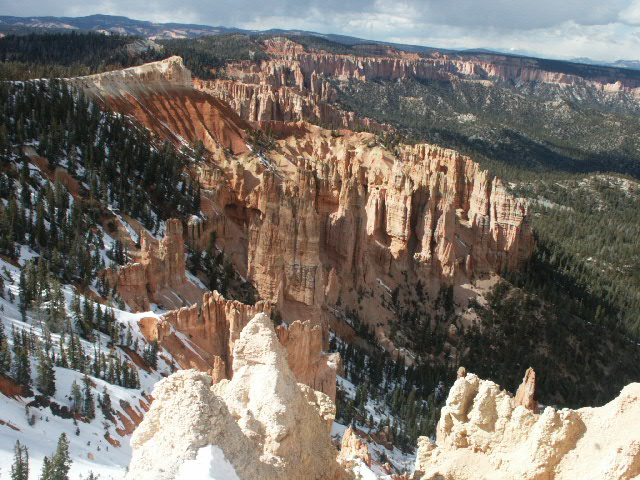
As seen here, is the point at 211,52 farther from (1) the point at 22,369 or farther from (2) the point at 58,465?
(2) the point at 58,465

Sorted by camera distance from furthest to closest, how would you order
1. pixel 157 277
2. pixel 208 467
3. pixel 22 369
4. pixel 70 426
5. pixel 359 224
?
pixel 359 224
pixel 157 277
pixel 22 369
pixel 70 426
pixel 208 467

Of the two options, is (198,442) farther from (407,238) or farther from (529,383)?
(407,238)

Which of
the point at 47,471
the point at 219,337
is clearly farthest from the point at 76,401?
the point at 219,337

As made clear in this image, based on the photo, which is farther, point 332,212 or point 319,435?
point 332,212

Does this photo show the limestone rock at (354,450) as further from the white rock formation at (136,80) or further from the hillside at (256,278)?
the white rock formation at (136,80)

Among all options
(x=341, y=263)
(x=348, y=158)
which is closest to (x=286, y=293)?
(x=341, y=263)

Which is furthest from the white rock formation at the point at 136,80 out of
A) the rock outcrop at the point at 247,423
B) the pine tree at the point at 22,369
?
the rock outcrop at the point at 247,423

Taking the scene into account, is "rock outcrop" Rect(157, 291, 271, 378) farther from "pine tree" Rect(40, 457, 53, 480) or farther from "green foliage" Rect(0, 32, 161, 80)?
"green foliage" Rect(0, 32, 161, 80)
